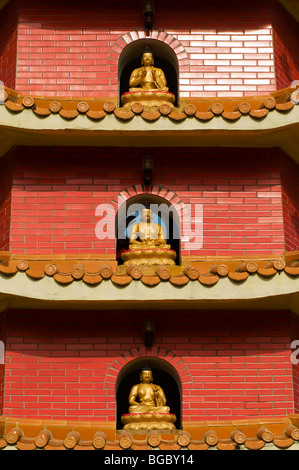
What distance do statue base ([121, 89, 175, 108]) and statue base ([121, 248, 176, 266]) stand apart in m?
2.17

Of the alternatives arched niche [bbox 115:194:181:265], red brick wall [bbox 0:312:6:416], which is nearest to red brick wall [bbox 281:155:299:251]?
arched niche [bbox 115:194:181:265]

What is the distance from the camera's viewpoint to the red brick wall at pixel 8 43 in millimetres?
17094

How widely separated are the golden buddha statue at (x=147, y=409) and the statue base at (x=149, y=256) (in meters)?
1.46

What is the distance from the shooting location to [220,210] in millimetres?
16250

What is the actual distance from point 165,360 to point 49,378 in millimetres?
1565

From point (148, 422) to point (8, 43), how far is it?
6282mm

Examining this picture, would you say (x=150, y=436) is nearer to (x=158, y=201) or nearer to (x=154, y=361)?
(x=154, y=361)

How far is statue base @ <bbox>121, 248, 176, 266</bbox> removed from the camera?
15711 mm

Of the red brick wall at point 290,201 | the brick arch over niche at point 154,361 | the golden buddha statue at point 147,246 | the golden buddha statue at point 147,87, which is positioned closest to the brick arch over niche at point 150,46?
the golden buddha statue at point 147,87

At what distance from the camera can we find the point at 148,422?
48.7ft

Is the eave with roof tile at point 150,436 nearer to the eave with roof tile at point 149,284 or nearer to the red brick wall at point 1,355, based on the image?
the red brick wall at point 1,355

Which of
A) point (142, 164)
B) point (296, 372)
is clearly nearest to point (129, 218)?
point (142, 164)

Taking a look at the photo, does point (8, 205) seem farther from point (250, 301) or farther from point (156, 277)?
point (250, 301)

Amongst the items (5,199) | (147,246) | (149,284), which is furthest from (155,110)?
(149,284)
